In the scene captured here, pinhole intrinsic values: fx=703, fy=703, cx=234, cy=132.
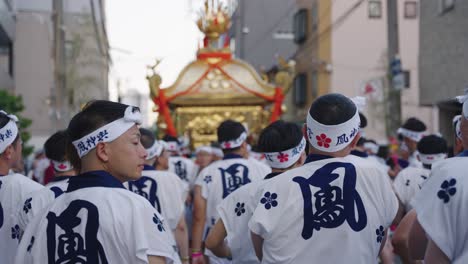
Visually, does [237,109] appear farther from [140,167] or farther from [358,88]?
[358,88]

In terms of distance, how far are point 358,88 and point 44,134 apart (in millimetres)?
17405

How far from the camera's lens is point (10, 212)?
454 centimetres

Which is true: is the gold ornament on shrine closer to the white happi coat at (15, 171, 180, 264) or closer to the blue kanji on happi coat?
the blue kanji on happi coat

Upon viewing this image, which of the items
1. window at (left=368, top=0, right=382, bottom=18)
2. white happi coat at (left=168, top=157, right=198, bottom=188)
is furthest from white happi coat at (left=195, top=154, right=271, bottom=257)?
window at (left=368, top=0, right=382, bottom=18)

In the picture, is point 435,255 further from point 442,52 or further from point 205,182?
point 442,52

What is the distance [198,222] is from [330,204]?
10.8ft

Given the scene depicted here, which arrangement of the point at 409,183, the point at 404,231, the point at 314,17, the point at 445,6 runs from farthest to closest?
the point at 314,17, the point at 445,6, the point at 409,183, the point at 404,231

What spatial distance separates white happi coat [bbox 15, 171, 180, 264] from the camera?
3002mm

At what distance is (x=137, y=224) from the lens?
2.99 metres

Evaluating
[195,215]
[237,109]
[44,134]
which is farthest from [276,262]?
[44,134]

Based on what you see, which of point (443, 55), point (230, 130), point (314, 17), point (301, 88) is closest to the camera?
point (230, 130)

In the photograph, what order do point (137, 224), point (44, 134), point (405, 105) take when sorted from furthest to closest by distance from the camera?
point (44, 134)
point (405, 105)
point (137, 224)

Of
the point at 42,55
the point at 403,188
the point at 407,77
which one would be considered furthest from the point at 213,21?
the point at 42,55

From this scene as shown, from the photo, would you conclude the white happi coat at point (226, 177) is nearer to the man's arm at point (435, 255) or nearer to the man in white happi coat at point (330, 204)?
the man in white happi coat at point (330, 204)
